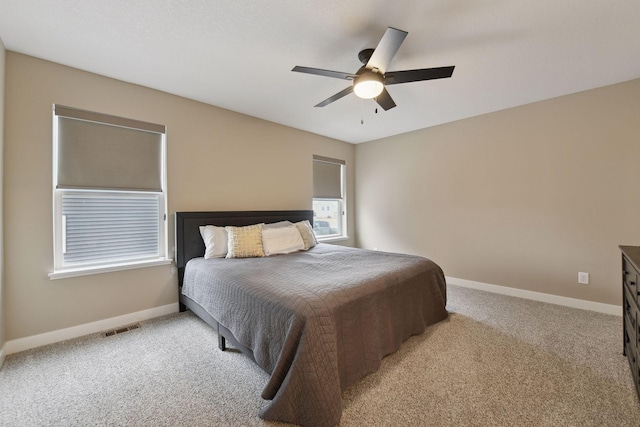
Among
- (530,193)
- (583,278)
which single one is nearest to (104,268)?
(530,193)

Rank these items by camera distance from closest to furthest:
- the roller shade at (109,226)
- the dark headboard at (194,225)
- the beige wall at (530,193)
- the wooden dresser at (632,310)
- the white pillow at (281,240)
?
1. the wooden dresser at (632,310)
2. the roller shade at (109,226)
3. the beige wall at (530,193)
4. the dark headboard at (194,225)
5. the white pillow at (281,240)

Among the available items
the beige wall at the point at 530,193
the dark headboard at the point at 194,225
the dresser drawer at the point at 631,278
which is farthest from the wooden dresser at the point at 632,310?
the dark headboard at the point at 194,225

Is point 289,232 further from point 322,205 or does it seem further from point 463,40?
point 463,40

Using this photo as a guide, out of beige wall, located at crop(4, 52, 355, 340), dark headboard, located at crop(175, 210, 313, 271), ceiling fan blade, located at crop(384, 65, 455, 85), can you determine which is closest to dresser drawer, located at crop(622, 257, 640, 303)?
ceiling fan blade, located at crop(384, 65, 455, 85)

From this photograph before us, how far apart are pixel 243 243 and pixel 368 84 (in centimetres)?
200

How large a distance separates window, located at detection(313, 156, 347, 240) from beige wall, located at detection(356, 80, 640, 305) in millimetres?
954

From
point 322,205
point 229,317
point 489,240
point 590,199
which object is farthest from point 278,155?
point 590,199

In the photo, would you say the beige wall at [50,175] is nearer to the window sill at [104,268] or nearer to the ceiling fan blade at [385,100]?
the window sill at [104,268]

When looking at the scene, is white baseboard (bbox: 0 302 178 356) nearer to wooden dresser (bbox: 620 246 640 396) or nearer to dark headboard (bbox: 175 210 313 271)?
dark headboard (bbox: 175 210 313 271)

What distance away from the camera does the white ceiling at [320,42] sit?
1.71 meters

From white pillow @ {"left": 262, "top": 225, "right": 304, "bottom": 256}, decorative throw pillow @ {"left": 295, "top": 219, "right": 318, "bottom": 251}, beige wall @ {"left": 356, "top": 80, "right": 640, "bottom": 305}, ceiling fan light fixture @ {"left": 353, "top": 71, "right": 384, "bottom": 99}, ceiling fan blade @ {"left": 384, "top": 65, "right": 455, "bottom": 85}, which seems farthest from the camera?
decorative throw pillow @ {"left": 295, "top": 219, "right": 318, "bottom": 251}

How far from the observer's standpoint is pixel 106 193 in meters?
2.59

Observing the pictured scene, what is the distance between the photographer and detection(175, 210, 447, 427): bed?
1402 millimetres

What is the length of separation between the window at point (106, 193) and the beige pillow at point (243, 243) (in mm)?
750
